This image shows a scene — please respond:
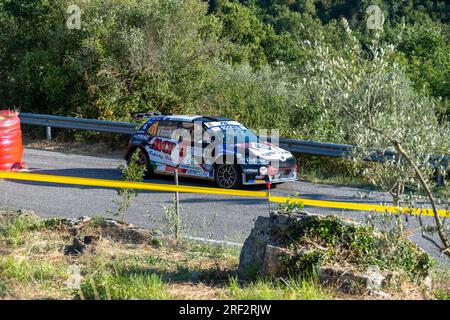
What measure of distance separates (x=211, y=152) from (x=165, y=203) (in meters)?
1.94

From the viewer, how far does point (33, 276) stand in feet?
25.1

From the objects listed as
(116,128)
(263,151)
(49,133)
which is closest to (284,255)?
(263,151)

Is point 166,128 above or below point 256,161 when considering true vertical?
above

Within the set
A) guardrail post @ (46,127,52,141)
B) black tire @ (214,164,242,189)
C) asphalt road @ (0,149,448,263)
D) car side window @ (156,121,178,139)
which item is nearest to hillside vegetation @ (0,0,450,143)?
guardrail post @ (46,127,52,141)

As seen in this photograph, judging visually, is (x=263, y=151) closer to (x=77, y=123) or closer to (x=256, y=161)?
(x=256, y=161)

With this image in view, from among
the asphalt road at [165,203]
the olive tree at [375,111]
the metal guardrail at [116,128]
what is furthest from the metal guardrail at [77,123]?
the olive tree at [375,111]

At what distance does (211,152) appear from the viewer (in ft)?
50.4

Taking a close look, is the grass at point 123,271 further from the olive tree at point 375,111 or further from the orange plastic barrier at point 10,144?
the orange plastic barrier at point 10,144

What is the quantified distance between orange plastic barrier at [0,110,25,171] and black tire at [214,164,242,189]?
14.9 ft

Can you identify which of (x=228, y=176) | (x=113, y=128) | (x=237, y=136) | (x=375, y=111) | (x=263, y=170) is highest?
(x=375, y=111)

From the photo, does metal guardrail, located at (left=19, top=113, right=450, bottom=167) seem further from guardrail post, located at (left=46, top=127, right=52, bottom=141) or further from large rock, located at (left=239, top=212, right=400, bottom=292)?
large rock, located at (left=239, top=212, right=400, bottom=292)

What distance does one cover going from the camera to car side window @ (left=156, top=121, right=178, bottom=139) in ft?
52.7

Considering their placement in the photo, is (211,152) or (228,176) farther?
(211,152)
